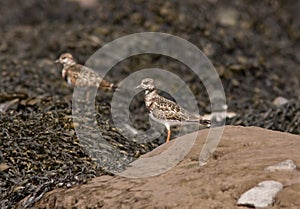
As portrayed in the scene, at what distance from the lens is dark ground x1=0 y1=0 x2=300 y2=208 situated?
34.7 feet

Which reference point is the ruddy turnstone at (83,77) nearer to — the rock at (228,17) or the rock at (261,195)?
the rock at (261,195)

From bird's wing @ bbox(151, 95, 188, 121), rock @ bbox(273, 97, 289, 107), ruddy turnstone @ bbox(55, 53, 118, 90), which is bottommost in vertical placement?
rock @ bbox(273, 97, 289, 107)

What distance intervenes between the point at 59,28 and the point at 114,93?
7.41 meters

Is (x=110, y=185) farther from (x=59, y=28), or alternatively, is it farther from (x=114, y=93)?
(x=59, y=28)

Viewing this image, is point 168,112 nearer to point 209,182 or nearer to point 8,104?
point 209,182

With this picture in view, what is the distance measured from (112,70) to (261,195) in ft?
37.1

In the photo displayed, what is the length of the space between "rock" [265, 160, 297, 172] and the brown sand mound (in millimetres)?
70

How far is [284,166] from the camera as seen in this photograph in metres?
8.39

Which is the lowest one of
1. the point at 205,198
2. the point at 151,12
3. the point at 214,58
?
the point at 205,198

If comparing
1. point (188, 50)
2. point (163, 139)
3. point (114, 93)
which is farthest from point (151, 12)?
point (163, 139)

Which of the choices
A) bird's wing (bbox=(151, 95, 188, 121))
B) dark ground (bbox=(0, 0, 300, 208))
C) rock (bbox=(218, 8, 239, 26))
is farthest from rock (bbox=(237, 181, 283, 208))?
rock (bbox=(218, 8, 239, 26))

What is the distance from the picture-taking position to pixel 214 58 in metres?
19.4

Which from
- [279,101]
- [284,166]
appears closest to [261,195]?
[284,166]

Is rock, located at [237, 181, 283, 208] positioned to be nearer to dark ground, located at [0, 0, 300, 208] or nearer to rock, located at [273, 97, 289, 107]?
dark ground, located at [0, 0, 300, 208]
